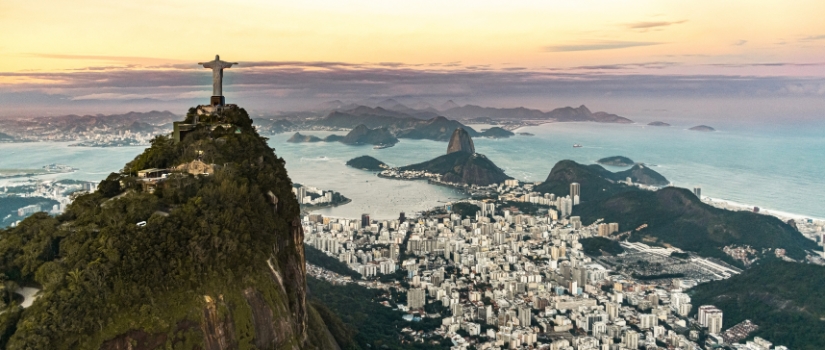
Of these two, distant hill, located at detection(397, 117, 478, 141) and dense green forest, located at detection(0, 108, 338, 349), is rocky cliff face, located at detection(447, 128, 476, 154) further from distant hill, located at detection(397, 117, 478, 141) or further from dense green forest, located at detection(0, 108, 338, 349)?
dense green forest, located at detection(0, 108, 338, 349)

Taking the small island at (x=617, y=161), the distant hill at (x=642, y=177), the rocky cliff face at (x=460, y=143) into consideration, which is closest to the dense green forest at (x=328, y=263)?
the distant hill at (x=642, y=177)

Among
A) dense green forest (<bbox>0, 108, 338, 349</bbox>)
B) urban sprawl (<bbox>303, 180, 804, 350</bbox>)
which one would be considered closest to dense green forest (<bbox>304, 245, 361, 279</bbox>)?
urban sprawl (<bbox>303, 180, 804, 350</bbox>)

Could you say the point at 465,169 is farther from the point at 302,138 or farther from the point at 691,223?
the point at 302,138

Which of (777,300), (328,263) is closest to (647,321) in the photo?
(777,300)

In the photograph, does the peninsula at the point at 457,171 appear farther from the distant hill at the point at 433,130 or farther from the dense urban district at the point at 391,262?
the distant hill at the point at 433,130

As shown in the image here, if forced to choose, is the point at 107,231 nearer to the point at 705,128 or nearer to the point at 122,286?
the point at 122,286

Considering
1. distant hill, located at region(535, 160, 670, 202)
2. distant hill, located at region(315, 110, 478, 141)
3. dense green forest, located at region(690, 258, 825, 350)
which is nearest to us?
dense green forest, located at region(690, 258, 825, 350)
